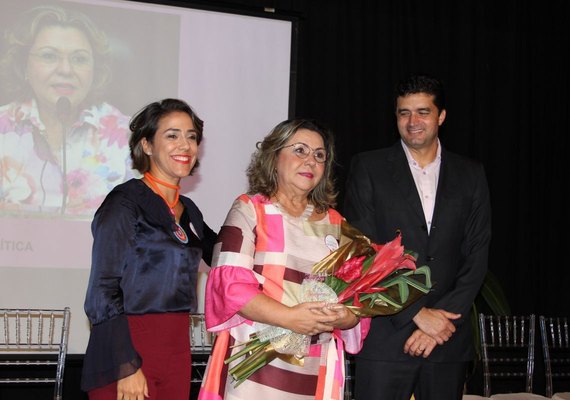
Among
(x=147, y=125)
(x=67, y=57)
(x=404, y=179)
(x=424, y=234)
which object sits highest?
(x=67, y=57)

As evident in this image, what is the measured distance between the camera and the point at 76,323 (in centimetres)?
464

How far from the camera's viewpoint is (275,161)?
2.57m

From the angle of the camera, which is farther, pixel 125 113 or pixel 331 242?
pixel 125 113

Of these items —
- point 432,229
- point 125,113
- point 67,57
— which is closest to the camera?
point 432,229

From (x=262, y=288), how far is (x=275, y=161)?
449mm

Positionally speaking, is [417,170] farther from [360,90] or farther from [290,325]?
[360,90]

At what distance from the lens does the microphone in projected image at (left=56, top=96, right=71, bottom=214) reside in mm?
4543

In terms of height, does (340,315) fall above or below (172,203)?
below

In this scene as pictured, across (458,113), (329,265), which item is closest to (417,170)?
(329,265)

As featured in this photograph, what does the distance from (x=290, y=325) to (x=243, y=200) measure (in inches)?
17.7

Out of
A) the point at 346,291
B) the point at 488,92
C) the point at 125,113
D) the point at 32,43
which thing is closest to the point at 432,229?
the point at 346,291

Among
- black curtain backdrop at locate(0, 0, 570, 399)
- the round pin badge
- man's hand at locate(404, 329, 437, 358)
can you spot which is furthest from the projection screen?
the round pin badge

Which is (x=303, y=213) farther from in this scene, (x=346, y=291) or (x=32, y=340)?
(x=32, y=340)

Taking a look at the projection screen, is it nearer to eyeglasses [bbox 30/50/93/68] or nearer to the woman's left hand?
eyeglasses [bbox 30/50/93/68]
